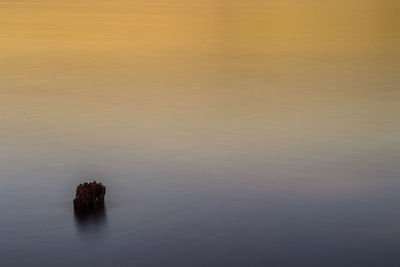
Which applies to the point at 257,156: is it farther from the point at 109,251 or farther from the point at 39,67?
the point at 39,67

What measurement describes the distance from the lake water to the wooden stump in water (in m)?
0.12

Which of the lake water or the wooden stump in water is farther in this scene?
the wooden stump in water

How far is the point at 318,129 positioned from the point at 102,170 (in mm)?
2947

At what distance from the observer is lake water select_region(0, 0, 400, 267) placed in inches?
300

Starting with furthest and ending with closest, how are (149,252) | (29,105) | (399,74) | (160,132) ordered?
(399,74) < (29,105) < (160,132) < (149,252)

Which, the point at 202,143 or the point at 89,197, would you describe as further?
the point at 202,143

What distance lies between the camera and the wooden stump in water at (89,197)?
813 centimetres

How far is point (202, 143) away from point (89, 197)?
8.66 feet

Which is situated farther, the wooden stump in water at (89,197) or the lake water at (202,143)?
the wooden stump in water at (89,197)

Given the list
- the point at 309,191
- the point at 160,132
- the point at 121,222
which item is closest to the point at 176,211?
the point at 121,222

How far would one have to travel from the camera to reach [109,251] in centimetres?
741

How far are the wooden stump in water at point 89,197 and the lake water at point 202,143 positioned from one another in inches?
4.6

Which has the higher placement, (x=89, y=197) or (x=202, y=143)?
(x=202, y=143)

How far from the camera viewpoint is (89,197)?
26.8 ft
